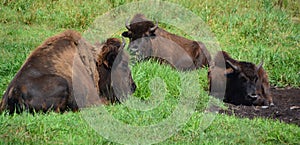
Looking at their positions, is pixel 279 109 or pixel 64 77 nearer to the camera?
pixel 64 77

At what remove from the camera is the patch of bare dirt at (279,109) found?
9.34m

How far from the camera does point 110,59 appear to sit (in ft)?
31.7

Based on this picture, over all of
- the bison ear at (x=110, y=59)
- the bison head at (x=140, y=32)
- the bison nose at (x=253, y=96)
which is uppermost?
the bison ear at (x=110, y=59)

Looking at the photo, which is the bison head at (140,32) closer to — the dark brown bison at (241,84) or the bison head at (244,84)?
the dark brown bison at (241,84)

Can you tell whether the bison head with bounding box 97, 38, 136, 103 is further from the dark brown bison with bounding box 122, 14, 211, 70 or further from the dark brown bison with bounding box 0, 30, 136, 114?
the dark brown bison with bounding box 122, 14, 211, 70

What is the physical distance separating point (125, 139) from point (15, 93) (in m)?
1.78

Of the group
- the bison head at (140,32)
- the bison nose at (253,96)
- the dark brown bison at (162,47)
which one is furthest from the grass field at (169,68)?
the bison head at (140,32)

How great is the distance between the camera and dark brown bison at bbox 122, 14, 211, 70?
1327cm

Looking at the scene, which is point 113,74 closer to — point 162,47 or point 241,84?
point 241,84

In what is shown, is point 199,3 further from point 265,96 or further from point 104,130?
point 104,130

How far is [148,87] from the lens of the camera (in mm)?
9656

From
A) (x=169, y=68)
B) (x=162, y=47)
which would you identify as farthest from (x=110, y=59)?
(x=162, y=47)

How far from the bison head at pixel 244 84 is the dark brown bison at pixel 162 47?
1.91 meters

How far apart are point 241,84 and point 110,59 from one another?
2.64 meters
